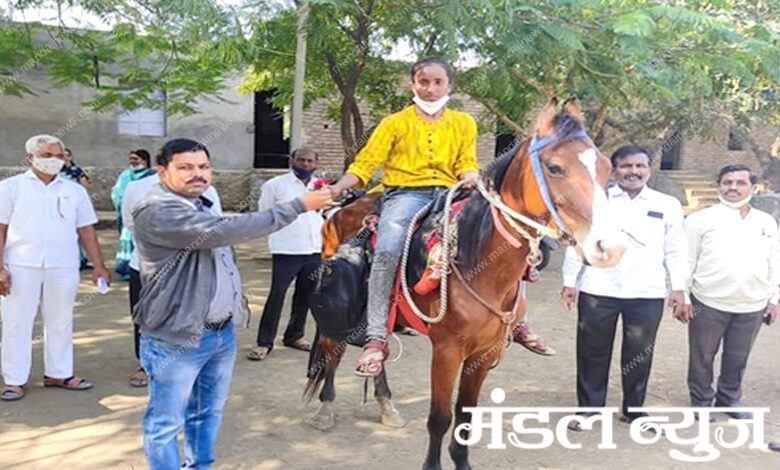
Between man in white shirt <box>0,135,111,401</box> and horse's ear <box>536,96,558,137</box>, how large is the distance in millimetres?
3487

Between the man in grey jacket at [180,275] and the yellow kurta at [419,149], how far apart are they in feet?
3.12

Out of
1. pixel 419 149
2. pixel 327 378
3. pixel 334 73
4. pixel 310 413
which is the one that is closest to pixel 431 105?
pixel 419 149

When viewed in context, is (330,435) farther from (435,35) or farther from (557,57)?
(435,35)

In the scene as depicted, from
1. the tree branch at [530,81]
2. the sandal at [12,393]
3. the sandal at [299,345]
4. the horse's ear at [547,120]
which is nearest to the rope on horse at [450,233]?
the horse's ear at [547,120]

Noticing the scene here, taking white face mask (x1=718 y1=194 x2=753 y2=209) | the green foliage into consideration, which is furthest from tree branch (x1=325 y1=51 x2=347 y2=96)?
white face mask (x1=718 y1=194 x2=753 y2=209)

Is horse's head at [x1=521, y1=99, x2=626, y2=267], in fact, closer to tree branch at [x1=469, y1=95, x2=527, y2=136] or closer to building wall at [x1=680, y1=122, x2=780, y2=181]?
tree branch at [x1=469, y1=95, x2=527, y2=136]

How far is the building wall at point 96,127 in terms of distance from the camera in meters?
13.5

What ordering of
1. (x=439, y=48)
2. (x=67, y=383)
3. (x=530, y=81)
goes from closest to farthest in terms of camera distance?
(x=67, y=383) → (x=439, y=48) → (x=530, y=81)

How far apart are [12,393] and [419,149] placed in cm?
334

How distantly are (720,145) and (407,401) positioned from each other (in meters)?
18.5

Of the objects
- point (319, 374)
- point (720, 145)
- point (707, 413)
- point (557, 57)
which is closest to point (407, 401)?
point (319, 374)

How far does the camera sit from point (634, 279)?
14.4 feet

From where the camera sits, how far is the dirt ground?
12.7 feet

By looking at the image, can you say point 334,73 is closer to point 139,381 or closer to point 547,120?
point 139,381
